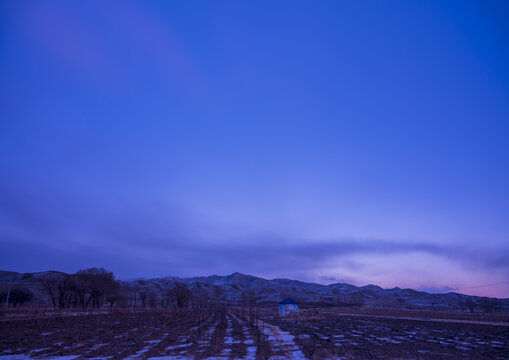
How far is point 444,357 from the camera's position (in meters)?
15.9

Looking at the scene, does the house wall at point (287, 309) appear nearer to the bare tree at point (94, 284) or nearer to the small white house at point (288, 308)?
the small white house at point (288, 308)

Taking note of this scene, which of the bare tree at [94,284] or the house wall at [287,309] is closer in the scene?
the house wall at [287,309]

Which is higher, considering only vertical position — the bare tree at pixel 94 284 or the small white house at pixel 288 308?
the bare tree at pixel 94 284

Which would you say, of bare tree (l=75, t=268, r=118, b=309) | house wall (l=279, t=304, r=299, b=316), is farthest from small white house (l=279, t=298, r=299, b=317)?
bare tree (l=75, t=268, r=118, b=309)

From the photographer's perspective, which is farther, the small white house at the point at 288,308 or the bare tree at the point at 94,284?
the bare tree at the point at 94,284

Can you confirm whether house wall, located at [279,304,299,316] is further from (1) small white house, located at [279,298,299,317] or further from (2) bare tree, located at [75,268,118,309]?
(2) bare tree, located at [75,268,118,309]

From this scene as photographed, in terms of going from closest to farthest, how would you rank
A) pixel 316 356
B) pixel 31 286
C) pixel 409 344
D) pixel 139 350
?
1. pixel 316 356
2. pixel 139 350
3. pixel 409 344
4. pixel 31 286

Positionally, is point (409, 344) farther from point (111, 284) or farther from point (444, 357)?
point (111, 284)

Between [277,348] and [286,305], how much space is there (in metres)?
35.7

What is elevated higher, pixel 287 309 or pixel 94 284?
pixel 94 284

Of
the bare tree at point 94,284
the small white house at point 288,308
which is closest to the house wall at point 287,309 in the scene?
the small white house at point 288,308

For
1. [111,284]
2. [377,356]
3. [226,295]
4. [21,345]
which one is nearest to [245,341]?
[377,356]

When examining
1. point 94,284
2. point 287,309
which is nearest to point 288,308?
point 287,309

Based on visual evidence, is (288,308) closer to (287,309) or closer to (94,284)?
(287,309)
